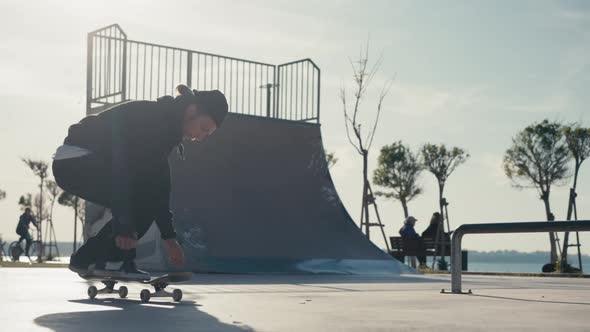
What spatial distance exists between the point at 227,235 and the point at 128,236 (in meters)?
7.96

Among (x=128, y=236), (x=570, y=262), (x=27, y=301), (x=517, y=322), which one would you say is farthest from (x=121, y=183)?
(x=570, y=262)

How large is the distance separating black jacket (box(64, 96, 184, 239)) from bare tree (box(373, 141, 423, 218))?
1227 inches

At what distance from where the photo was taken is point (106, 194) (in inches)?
225

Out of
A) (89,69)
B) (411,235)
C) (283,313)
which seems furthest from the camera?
(411,235)

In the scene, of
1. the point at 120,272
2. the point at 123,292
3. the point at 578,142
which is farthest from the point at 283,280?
the point at 578,142

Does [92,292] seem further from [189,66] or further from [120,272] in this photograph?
[189,66]

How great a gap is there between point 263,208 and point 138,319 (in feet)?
31.5

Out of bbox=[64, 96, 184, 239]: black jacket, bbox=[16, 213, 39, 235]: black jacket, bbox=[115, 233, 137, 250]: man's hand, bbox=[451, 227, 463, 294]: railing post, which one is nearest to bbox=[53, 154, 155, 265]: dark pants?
bbox=[64, 96, 184, 239]: black jacket

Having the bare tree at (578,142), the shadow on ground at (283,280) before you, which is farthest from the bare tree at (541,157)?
the shadow on ground at (283,280)

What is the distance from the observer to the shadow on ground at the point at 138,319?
3.97m

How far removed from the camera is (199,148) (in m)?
13.8

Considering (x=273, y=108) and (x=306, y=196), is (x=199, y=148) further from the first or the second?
(x=273, y=108)

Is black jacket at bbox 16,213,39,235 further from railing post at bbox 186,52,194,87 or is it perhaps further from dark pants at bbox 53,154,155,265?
dark pants at bbox 53,154,155,265

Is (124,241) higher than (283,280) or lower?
higher
